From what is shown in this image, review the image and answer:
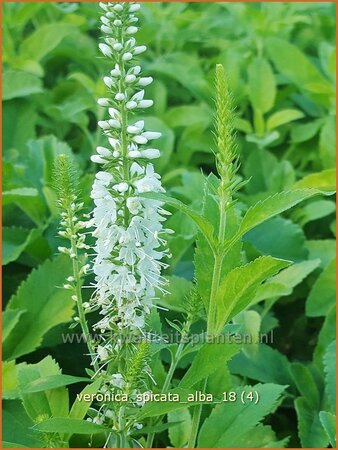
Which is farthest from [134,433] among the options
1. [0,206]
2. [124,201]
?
[0,206]

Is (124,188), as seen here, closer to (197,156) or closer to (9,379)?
(9,379)

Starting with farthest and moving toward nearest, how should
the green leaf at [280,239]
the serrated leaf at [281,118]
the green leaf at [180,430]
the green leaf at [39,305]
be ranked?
the serrated leaf at [281,118] < the green leaf at [280,239] < the green leaf at [39,305] < the green leaf at [180,430]

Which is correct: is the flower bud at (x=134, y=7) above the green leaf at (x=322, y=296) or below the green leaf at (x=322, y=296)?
above

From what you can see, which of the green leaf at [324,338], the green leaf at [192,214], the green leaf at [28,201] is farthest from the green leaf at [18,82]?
the green leaf at [192,214]

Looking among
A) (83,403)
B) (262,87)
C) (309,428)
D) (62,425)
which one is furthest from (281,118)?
(62,425)

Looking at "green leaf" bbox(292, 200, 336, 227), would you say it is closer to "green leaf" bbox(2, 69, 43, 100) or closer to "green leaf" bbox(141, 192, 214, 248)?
"green leaf" bbox(2, 69, 43, 100)

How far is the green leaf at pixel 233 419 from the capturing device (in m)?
1.82

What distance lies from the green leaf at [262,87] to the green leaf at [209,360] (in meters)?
1.96

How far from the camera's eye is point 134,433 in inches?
69.5

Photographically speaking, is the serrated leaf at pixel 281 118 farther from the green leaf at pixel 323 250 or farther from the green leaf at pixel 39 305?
the green leaf at pixel 39 305

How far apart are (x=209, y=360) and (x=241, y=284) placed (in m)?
0.19

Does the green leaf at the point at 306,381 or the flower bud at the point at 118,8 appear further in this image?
the green leaf at the point at 306,381

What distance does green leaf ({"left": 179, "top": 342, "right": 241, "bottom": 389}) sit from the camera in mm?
1625

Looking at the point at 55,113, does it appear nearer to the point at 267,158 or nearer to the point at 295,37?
the point at 267,158
